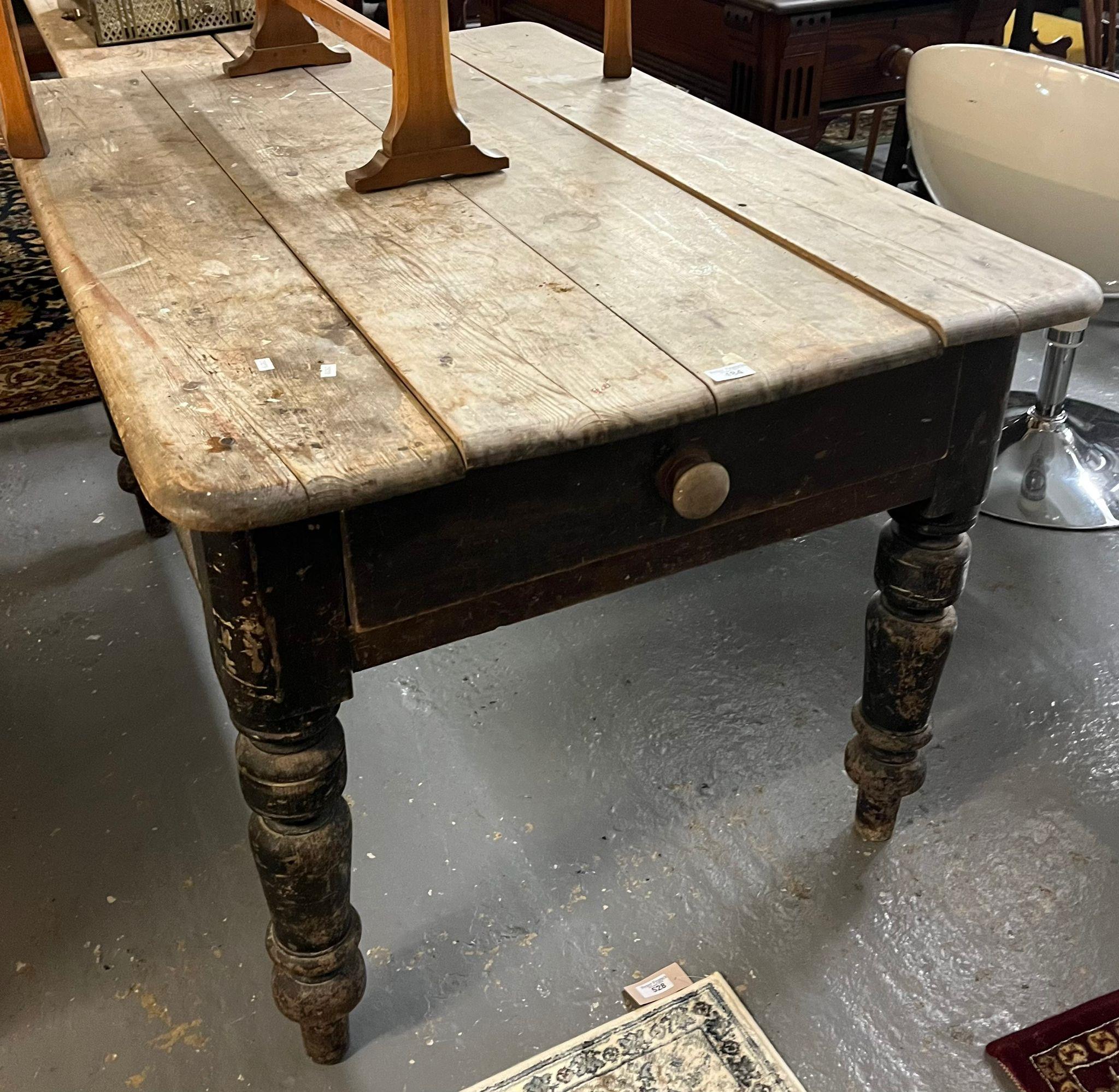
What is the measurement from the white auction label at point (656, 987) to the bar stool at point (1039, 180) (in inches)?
44.8

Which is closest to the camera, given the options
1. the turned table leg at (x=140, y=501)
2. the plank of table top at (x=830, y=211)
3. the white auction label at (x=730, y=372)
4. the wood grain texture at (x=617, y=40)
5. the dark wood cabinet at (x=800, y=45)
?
the white auction label at (x=730, y=372)

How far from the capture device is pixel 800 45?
7.16 feet

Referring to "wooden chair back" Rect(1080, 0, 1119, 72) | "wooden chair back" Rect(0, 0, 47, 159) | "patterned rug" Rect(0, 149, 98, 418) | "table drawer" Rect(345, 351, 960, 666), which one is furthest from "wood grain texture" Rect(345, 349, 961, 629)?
"patterned rug" Rect(0, 149, 98, 418)

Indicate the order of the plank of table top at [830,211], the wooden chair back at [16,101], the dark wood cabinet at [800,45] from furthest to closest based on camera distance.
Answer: the dark wood cabinet at [800,45], the wooden chair back at [16,101], the plank of table top at [830,211]

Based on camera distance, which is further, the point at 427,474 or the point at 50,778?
the point at 50,778

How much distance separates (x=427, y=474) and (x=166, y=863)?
852 mm

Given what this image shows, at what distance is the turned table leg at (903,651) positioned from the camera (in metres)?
1.17

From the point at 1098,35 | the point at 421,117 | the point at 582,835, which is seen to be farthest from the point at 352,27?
the point at 1098,35

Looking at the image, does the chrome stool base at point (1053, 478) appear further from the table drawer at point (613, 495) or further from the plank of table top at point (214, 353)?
the plank of table top at point (214, 353)

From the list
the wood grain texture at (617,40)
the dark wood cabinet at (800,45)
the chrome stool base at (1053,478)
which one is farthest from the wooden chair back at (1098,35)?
the wood grain texture at (617,40)

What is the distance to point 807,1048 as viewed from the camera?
122 cm

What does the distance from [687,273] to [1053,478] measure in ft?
4.19

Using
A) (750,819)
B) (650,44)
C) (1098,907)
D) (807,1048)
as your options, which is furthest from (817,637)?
(650,44)

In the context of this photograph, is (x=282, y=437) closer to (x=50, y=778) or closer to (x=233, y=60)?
(x=50, y=778)
